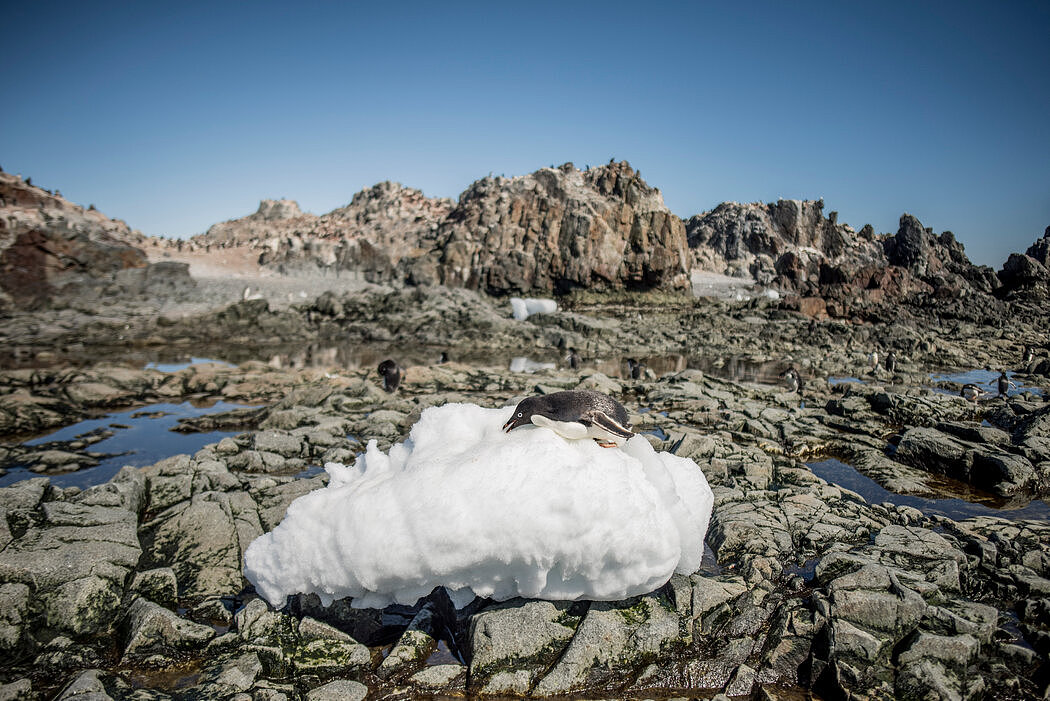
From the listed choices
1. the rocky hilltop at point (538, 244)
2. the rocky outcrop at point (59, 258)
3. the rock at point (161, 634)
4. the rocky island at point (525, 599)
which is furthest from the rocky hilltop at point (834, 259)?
the rocky outcrop at point (59, 258)

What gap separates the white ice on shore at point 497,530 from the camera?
3904mm

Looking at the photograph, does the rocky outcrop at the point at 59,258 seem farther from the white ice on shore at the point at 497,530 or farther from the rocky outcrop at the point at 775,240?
the rocky outcrop at the point at 775,240

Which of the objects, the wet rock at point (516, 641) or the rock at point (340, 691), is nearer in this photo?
the rock at point (340, 691)

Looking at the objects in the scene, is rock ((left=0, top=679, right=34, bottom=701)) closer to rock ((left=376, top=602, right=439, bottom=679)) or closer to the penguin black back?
rock ((left=376, top=602, right=439, bottom=679))

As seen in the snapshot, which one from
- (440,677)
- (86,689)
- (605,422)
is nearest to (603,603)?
(440,677)

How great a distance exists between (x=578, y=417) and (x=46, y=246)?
138 ft

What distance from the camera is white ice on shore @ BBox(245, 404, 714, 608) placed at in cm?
390

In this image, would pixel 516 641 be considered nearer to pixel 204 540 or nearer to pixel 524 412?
pixel 524 412

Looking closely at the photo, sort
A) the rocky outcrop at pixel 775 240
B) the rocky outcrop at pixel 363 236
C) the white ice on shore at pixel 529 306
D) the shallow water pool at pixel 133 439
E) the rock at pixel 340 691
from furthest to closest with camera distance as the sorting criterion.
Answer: the rocky outcrop at pixel 775 240, the rocky outcrop at pixel 363 236, the white ice on shore at pixel 529 306, the shallow water pool at pixel 133 439, the rock at pixel 340 691

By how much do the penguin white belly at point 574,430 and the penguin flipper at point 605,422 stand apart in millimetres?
34

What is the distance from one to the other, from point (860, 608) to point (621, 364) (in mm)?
19394

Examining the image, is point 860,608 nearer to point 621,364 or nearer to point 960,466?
point 960,466

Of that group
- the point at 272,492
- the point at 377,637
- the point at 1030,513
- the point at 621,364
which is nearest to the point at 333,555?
the point at 377,637

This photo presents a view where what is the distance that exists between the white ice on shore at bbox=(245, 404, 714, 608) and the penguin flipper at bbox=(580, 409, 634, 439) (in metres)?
0.25
